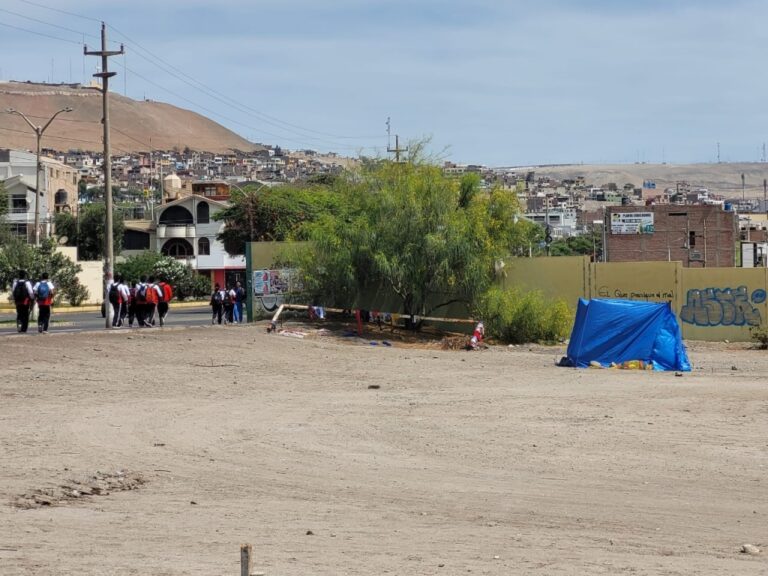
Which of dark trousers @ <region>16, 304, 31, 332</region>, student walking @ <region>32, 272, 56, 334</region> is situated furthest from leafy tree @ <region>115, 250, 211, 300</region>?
student walking @ <region>32, 272, 56, 334</region>

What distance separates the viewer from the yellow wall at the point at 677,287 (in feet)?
134

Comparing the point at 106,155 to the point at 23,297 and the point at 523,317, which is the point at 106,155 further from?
the point at 523,317

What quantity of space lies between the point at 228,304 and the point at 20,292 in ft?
35.7

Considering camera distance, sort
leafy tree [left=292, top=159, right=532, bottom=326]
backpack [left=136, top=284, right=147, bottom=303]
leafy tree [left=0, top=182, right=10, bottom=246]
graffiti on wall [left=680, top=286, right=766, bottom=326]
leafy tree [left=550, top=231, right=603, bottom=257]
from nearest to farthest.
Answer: backpack [left=136, top=284, right=147, bottom=303]
leafy tree [left=292, top=159, right=532, bottom=326]
graffiti on wall [left=680, top=286, right=766, bottom=326]
leafy tree [left=0, top=182, right=10, bottom=246]
leafy tree [left=550, top=231, right=603, bottom=257]

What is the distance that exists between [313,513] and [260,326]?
26.1 metres

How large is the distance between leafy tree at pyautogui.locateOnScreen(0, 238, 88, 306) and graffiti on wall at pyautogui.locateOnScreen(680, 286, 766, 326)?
34502 mm

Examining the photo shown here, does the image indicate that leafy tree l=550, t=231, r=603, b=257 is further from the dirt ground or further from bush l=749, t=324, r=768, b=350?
the dirt ground

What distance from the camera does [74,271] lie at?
68688 mm

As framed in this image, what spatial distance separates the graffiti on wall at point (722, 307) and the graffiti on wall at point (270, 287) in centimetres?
1355

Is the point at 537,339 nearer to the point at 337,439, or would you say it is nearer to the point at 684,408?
the point at 684,408

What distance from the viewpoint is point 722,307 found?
135 ft

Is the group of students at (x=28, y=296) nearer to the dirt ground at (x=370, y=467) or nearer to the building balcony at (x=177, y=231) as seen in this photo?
the dirt ground at (x=370, y=467)

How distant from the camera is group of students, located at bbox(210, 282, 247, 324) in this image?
4272cm

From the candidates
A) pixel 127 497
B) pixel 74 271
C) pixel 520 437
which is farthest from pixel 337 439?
pixel 74 271
